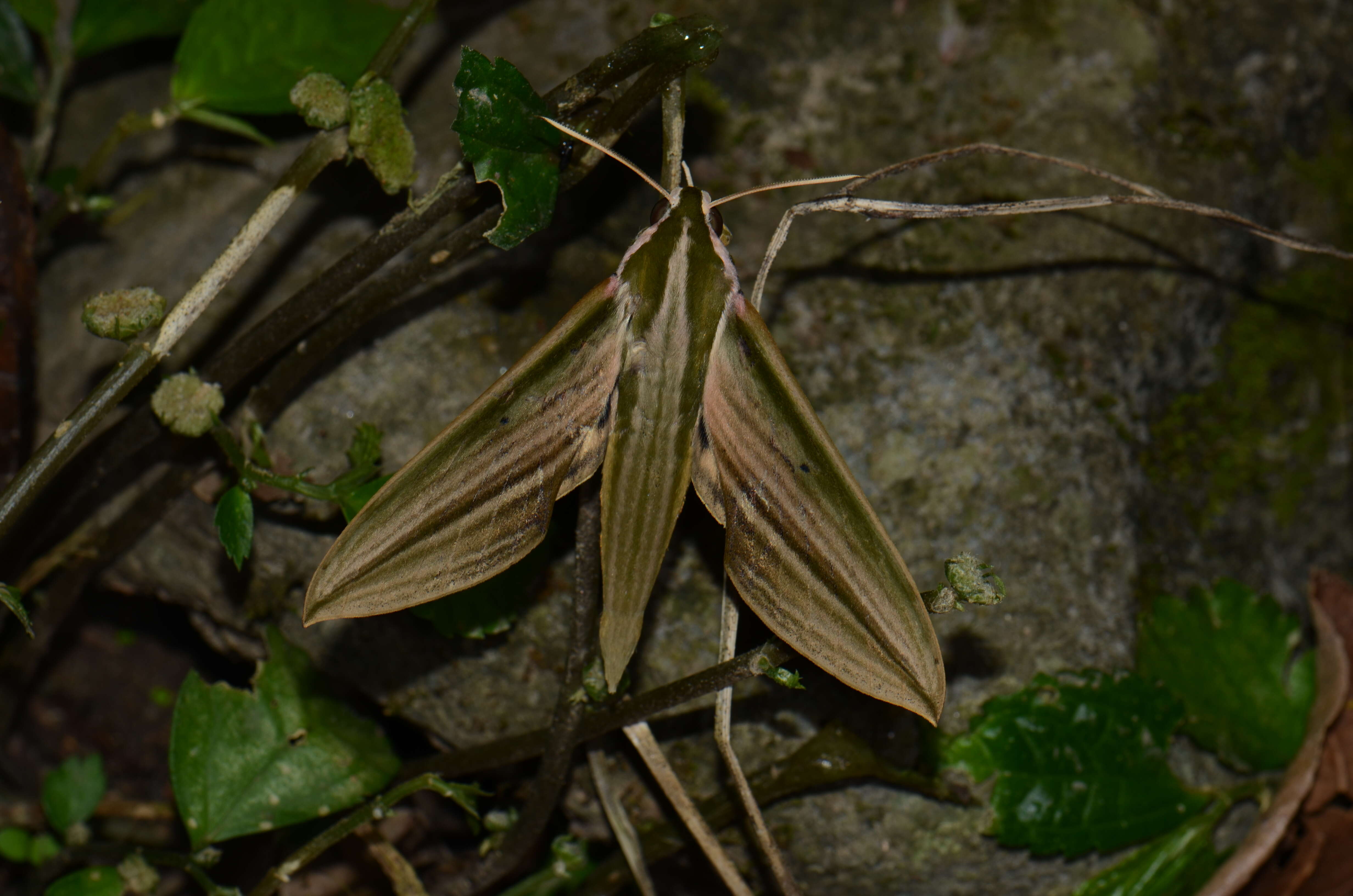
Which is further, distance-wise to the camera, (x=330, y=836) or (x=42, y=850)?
(x=42, y=850)

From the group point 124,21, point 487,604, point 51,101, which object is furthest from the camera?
point 51,101

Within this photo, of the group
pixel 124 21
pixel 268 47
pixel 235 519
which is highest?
pixel 124 21

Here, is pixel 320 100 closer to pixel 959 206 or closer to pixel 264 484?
pixel 264 484

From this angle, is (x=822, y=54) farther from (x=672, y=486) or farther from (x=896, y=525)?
(x=672, y=486)

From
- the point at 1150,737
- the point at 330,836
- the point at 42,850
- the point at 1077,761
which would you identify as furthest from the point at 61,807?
Result: the point at 1150,737

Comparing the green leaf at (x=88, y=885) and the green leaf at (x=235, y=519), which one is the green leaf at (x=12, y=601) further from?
the green leaf at (x=88, y=885)

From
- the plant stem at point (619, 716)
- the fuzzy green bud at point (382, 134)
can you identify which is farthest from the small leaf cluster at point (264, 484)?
the plant stem at point (619, 716)

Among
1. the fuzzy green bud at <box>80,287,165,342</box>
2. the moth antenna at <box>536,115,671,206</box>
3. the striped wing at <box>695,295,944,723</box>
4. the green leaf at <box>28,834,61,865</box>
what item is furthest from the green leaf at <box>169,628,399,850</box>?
the moth antenna at <box>536,115,671,206</box>
